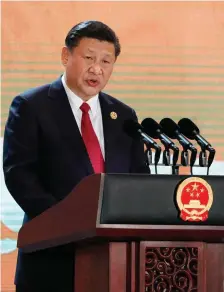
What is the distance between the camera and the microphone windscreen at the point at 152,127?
7.59 feet

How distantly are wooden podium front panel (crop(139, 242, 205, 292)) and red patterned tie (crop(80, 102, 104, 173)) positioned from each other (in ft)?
1.79

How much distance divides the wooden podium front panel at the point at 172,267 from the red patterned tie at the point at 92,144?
0.55 meters

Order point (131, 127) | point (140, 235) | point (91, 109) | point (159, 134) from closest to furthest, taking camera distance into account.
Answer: point (140, 235) < point (159, 134) < point (131, 127) < point (91, 109)

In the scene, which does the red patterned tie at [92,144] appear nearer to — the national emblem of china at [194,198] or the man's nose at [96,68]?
the man's nose at [96,68]

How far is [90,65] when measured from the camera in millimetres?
2588

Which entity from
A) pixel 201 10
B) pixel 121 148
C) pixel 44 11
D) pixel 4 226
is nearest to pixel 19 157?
pixel 121 148

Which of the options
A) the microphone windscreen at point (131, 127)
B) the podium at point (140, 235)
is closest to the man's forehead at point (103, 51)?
the microphone windscreen at point (131, 127)

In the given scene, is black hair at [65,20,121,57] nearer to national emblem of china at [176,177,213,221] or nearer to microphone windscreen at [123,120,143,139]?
microphone windscreen at [123,120,143,139]

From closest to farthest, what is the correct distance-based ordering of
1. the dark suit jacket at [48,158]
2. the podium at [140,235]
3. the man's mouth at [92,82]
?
the podium at [140,235] < the dark suit jacket at [48,158] < the man's mouth at [92,82]

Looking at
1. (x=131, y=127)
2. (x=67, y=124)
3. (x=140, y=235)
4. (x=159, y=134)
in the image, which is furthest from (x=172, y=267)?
(x=67, y=124)

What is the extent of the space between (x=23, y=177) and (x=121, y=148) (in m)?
0.36

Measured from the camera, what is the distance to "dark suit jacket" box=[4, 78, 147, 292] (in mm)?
2354

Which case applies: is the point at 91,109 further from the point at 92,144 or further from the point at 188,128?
the point at 188,128

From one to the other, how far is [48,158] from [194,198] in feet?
2.04
